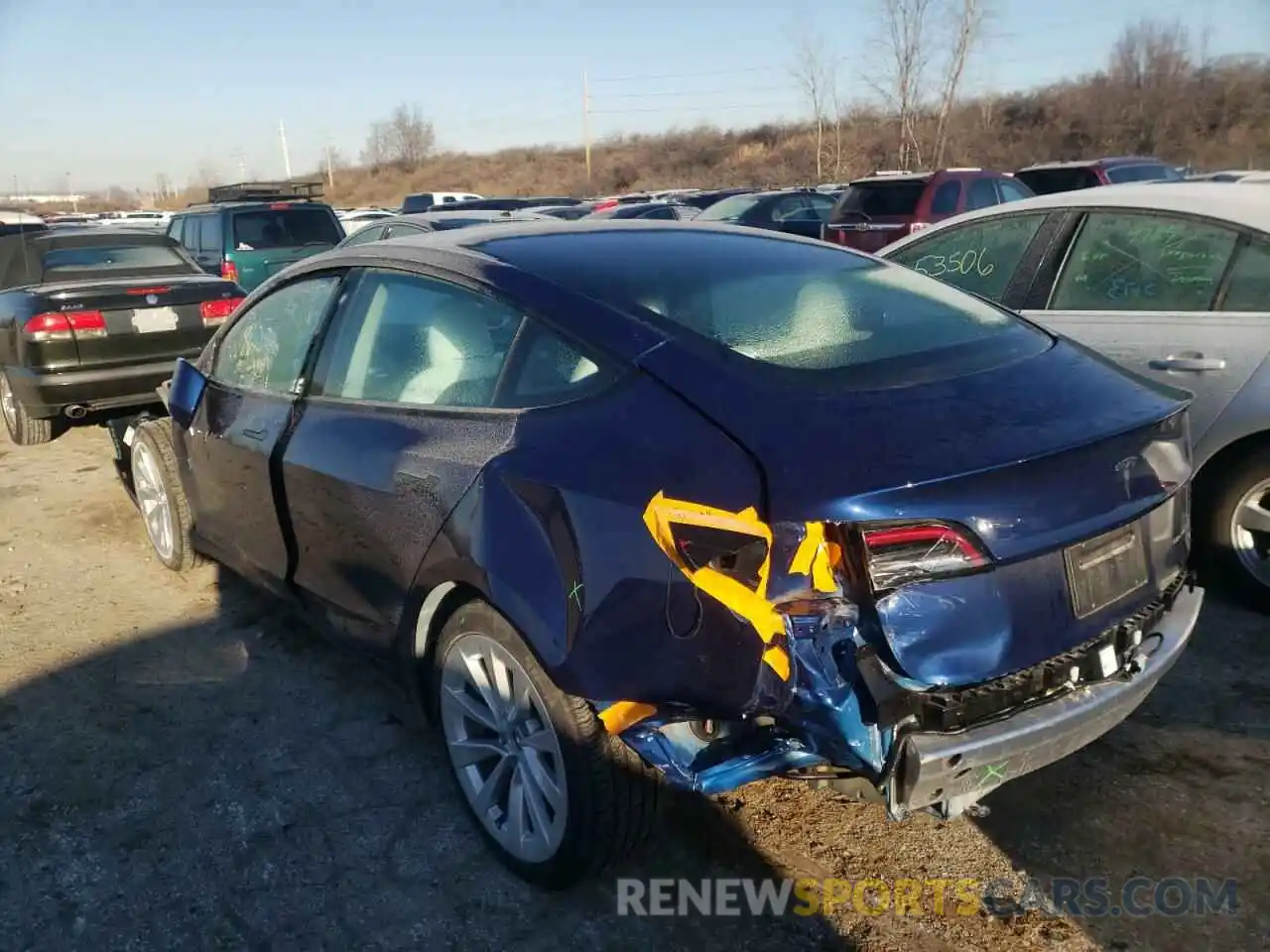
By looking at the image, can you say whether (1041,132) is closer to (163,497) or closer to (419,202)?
(419,202)

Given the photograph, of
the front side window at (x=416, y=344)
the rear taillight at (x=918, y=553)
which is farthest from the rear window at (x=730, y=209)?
the rear taillight at (x=918, y=553)

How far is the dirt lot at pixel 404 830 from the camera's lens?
246 cm

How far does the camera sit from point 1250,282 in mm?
3818

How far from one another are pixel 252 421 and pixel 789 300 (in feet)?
6.46

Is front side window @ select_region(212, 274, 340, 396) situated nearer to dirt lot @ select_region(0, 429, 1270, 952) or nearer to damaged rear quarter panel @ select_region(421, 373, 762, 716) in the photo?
dirt lot @ select_region(0, 429, 1270, 952)

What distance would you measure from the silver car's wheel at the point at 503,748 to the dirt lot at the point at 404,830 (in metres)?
0.16

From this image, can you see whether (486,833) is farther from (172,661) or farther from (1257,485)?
(1257,485)

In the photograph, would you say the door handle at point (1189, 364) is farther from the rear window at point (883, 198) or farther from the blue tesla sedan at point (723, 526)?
the rear window at point (883, 198)

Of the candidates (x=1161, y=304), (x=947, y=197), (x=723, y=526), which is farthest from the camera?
(x=947, y=197)

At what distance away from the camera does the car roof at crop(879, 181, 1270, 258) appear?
3932 millimetres

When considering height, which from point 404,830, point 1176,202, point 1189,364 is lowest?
point 404,830

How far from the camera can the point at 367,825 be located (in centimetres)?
291

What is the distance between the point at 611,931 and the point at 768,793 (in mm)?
695

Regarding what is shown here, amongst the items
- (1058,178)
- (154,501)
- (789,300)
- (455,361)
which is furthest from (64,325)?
(1058,178)
